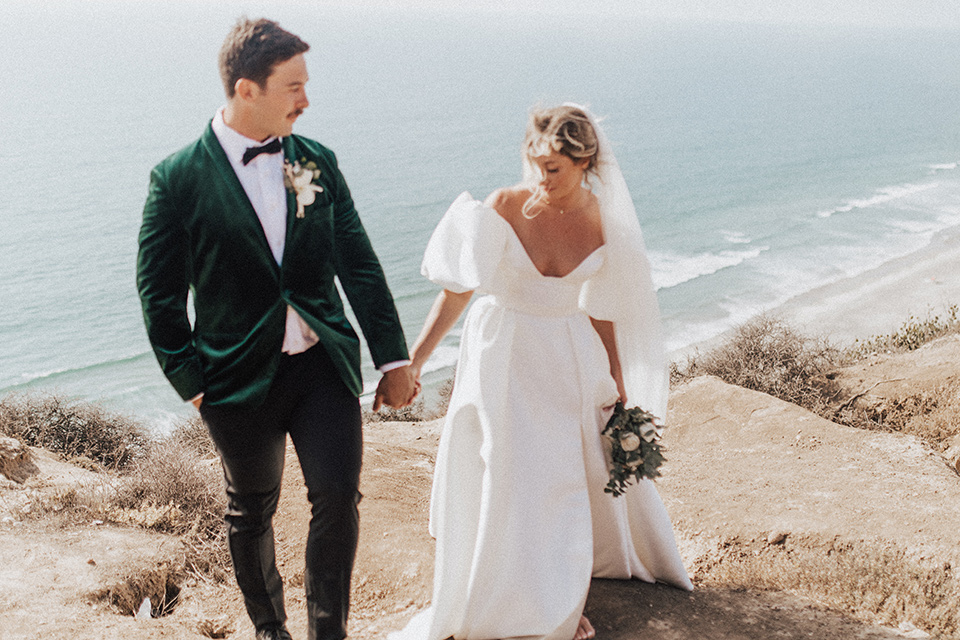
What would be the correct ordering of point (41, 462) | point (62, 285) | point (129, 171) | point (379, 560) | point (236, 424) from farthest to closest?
point (129, 171) < point (62, 285) < point (41, 462) < point (379, 560) < point (236, 424)

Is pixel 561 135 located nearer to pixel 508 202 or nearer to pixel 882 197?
pixel 508 202

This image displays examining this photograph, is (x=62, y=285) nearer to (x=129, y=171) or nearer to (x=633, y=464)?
(x=129, y=171)

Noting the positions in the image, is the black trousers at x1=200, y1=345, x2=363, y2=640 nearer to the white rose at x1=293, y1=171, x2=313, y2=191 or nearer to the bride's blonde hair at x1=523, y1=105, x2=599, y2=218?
the white rose at x1=293, y1=171, x2=313, y2=191

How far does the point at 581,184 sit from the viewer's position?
140 inches

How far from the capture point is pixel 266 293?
9.11 feet

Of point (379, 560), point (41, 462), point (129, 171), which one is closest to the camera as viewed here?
point (379, 560)

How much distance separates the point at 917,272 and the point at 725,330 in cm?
742

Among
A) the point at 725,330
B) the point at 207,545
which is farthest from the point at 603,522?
the point at 725,330

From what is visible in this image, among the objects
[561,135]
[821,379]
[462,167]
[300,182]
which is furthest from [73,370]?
[462,167]

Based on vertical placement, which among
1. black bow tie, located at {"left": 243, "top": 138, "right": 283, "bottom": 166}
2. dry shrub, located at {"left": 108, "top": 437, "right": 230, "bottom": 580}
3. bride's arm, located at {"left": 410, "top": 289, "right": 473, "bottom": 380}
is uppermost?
black bow tie, located at {"left": 243, "top": 138, "right": 283, "bottom": 166}

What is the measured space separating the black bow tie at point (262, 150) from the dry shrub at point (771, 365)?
7.19 metres

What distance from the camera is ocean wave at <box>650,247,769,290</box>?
27.6 m

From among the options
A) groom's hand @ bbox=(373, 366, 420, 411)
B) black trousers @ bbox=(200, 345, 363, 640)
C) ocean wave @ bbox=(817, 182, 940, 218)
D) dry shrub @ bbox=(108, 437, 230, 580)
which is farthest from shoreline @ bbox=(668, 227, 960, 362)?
black trousers @ bbox=(200, 345, 363, 640)

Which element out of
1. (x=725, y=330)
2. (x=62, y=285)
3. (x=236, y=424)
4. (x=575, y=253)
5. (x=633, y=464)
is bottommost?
(x=725, y=330)
